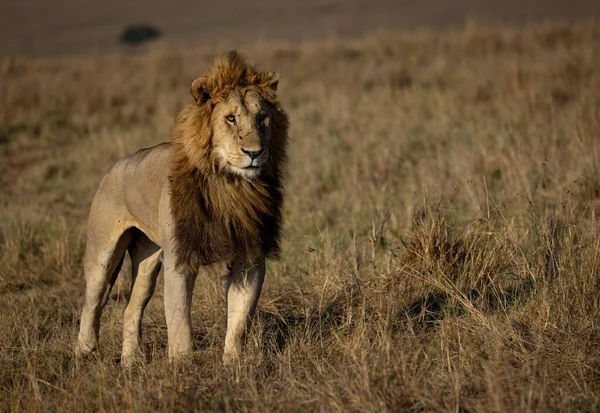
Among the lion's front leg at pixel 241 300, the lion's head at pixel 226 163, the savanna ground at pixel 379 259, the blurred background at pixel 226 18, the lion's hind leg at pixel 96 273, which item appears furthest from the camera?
the blurred background at pixel 226 18

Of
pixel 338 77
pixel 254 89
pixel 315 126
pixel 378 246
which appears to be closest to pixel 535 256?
pixel 378 246

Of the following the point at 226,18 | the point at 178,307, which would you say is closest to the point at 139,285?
the point at 178,307

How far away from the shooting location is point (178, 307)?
411 cm

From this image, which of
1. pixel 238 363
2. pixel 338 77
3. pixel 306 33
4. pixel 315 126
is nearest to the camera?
pixel 238 363

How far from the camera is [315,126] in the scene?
1121 cm

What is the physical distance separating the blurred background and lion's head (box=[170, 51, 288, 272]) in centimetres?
3176

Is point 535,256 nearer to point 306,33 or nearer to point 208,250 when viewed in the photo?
point 208,250

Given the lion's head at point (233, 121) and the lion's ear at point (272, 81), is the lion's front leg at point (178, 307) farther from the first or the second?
the lion's ear at point (272, 81)

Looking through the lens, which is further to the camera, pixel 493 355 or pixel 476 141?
pixel 476 141

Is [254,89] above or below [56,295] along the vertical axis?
above

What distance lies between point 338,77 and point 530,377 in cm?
1159

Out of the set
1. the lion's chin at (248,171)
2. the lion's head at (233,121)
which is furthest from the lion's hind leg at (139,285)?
the lion's chin at (248,171)

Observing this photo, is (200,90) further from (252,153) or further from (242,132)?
(252,153)

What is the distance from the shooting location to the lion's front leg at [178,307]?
4.09m
